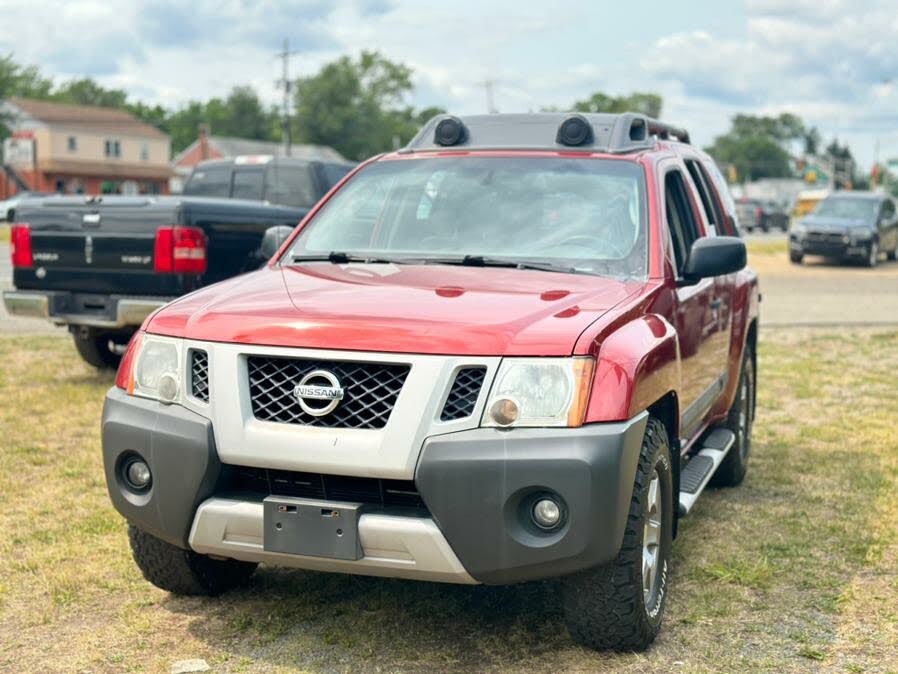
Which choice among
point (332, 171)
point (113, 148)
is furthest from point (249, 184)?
point (113, 148)

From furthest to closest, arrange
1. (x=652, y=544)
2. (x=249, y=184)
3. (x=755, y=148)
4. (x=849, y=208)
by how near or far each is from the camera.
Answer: (x=755, y=148) → (x=849, y=208) → (x=249, y=184) → (x=652, y=544)

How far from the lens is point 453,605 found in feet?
15.6

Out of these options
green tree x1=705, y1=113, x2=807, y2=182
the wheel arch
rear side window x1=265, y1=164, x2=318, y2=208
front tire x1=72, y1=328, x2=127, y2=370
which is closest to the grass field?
the wheel arch

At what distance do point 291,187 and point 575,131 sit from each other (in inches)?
291

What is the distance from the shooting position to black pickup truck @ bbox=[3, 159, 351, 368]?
29.3 feet

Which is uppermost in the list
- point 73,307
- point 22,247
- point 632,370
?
point 632,370

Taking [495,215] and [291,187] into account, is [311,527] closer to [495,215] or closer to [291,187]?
[495,215]

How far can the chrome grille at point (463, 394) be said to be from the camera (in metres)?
3.81

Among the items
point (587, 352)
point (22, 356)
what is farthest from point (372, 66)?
point (587, 352)

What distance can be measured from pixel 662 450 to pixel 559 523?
69 cm

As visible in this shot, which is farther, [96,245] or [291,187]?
[291,187]

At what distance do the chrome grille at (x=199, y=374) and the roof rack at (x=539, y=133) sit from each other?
200 cm

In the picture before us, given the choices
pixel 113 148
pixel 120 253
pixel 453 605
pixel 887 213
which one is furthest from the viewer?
pixel 113 148

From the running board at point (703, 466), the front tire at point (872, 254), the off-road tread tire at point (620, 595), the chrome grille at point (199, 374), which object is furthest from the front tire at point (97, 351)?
the front tire at point (872, 254)
